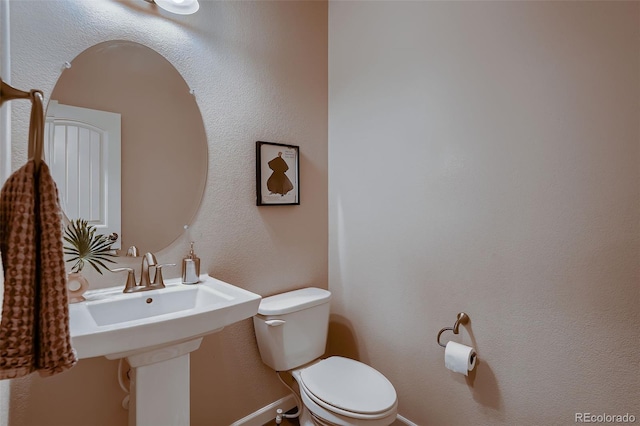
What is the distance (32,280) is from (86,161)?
944 millimetres

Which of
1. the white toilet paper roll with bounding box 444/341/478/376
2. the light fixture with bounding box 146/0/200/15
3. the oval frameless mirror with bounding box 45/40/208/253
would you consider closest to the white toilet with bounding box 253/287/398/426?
the white toilet paper roll with bounding box 444/341/478/376

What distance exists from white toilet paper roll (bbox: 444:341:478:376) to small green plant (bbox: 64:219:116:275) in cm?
152

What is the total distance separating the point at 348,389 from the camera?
1424mm

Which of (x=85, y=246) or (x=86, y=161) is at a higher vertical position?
(x=86, y=161)

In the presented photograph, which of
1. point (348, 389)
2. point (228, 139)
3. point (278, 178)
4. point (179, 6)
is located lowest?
point (348, 389)

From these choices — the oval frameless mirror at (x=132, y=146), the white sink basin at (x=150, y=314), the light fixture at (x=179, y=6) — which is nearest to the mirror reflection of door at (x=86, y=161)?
the oval frameless mirror at (x=132, y=146)

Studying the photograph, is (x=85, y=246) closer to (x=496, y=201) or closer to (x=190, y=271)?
(x=190, y=271)

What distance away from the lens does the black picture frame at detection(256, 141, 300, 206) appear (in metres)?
1.75

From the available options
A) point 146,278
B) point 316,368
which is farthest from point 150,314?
point 316,368

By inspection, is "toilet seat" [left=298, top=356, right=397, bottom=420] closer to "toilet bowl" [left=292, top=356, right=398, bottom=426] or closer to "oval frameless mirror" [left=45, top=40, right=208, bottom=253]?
"toilet bowl" [left=292, top=356, right=398, bottom=426]

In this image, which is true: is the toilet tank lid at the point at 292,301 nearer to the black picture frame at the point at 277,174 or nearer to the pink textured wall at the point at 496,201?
the pink textured wall at the point at 496,201

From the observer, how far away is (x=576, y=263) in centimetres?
120

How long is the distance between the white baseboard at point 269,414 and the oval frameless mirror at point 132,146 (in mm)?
1060

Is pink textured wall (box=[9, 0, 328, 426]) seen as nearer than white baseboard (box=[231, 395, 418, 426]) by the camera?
Yes
